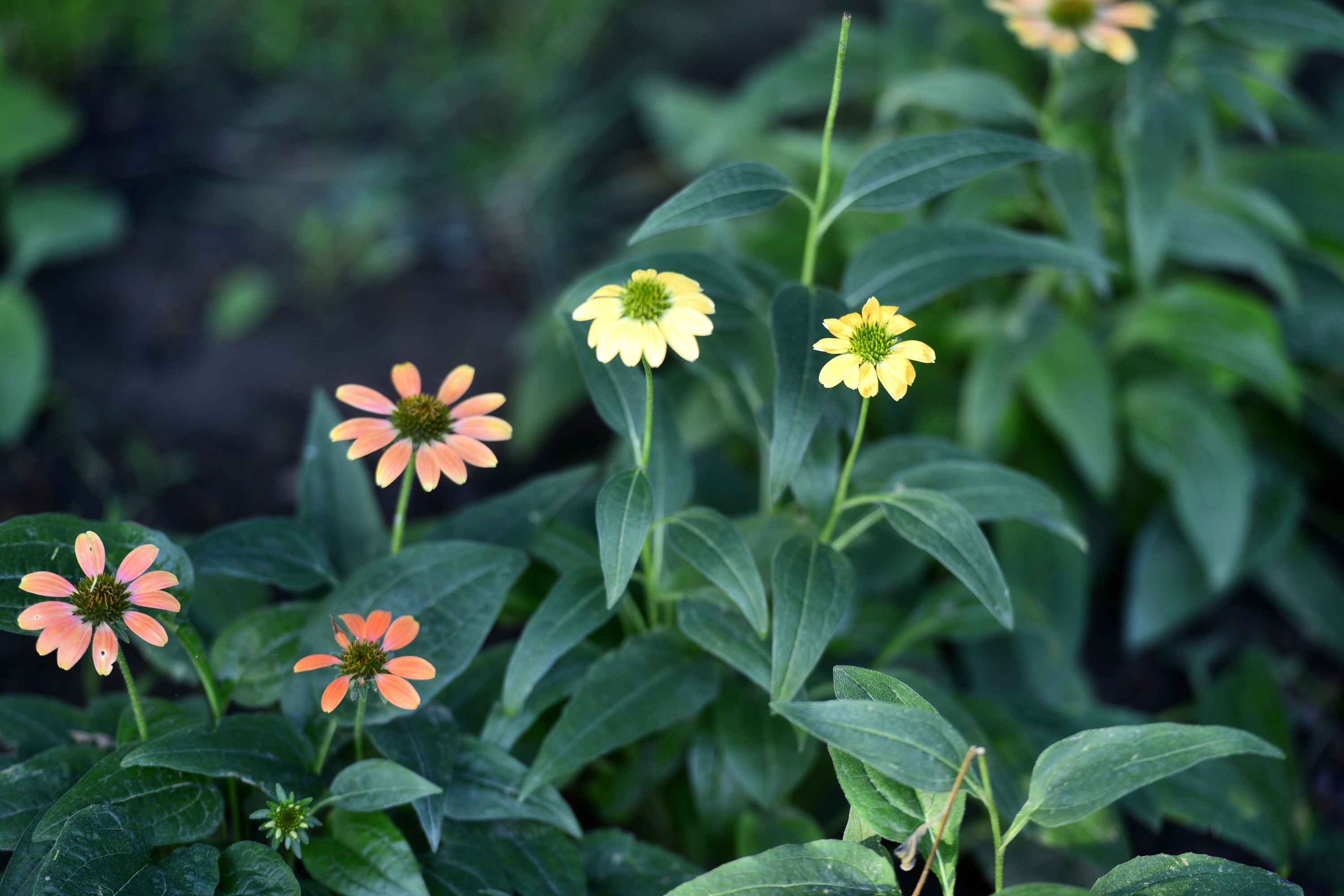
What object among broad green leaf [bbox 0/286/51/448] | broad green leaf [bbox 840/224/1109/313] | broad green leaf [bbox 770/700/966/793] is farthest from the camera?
broad green leaf [bbox 0/286/51/448]

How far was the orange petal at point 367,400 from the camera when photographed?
996mm

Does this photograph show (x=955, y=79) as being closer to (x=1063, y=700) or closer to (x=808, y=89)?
(x=808, y=89)

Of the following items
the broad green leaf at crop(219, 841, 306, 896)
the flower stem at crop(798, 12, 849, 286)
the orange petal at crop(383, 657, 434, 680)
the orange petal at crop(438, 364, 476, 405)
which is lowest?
the broad green leaf at crop(219, 841, 306, 896)

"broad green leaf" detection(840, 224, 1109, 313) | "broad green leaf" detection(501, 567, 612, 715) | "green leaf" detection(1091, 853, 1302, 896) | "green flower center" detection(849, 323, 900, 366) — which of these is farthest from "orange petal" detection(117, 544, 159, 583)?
"green leaf" detection(1091, 853, 1302, 896)

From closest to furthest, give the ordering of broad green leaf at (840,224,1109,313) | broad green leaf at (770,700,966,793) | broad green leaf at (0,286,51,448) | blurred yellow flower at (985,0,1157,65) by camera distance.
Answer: broad green leaf at (770,700,966,793) → broad green leaf at (840,224,1109,313) → blurred yellow flower at (985,0,1157,65) → broad green leaf at (0,286,51,448)

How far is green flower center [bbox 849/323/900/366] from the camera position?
893mm

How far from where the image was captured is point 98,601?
89cm

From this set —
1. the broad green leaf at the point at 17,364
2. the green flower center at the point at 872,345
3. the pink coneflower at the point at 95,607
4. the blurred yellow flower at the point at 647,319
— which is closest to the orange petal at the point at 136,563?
the pink coneflower at the point at 95,607

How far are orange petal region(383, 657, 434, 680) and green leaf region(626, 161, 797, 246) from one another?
1.54ft

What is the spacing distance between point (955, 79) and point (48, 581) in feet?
4.75

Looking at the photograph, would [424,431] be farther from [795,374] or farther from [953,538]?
[953,538]

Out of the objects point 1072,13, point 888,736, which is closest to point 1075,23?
point 1072,13

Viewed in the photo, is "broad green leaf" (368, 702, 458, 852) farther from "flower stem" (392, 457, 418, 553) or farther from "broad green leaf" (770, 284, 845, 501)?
"broad green leaf" (770, 284, 845, 501)

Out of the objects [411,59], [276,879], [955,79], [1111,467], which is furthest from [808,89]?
[276,879]
